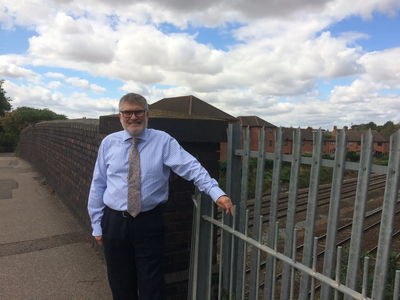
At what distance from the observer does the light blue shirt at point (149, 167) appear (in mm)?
2357

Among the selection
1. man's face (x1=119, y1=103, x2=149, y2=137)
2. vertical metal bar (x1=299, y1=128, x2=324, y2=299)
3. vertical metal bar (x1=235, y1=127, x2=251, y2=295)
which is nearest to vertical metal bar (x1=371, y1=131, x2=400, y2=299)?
vertical metal bar (x1=299, y1=128, x2=324, y2=299)

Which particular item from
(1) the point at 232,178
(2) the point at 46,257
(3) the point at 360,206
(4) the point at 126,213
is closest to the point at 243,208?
(1) the point at 232,178

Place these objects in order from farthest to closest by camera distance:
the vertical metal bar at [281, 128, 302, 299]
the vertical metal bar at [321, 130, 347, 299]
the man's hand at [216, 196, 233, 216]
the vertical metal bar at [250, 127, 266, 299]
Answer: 1. the vertical metal bar at [250, 127, 266, 299]
2. the man's hand at [216, 196, 233, 216]
3. the vertical metal bar at [281, 128, 302, 299]
4. the vertical metal bar at [321, 130, 347, 299]

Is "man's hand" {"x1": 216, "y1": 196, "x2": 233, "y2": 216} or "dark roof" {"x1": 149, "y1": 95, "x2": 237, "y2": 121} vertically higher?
"dark roof" {"x1": 149, "y1": 95, "x2": 237, "y2": 121}

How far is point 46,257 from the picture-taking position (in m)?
4.15

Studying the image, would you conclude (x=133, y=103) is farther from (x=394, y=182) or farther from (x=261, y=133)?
(x=394, y=182)

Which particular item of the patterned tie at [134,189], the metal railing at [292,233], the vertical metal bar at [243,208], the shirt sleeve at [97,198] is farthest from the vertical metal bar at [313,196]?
the shirt sleeve at [97,198]

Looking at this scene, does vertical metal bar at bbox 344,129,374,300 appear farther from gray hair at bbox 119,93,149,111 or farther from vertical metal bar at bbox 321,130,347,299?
gray hair at bbox 119,93,149,111

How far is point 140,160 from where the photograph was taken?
2379 millimetres

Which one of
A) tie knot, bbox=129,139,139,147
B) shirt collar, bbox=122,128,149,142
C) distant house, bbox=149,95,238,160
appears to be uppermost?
distant house, bbox=149,95,238,160

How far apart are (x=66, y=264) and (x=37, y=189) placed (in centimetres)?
527

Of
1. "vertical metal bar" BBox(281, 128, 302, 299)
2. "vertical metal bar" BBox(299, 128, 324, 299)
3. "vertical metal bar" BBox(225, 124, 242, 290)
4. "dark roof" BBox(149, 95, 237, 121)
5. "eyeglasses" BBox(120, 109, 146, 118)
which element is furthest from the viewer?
"dark roof" BBox(149, 95, 237, 121)

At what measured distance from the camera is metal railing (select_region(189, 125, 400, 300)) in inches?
61.5

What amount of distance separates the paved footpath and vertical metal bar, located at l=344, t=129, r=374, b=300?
2482 mm
